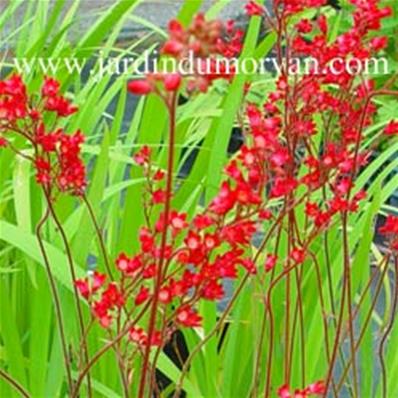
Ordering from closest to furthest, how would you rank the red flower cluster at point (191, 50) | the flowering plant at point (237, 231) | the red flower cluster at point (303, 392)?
the red flower cluster at point (191, 50)
the flowering plant at point (237, 231)
the red flower cluster at point (303, 392)

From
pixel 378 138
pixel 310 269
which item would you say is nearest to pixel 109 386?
pixel 310 269

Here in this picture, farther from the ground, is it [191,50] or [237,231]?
[191,50]

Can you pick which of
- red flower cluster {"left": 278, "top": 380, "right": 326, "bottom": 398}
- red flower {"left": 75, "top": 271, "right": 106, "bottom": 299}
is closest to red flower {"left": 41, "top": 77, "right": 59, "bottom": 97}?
red flower {"left": 75, "top": 271, "right": 106, "bottom": 299}

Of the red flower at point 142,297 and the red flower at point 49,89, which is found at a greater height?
the red flower at point 49,89

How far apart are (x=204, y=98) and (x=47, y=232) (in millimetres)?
465

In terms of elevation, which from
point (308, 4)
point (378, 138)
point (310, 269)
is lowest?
point (310, 269)

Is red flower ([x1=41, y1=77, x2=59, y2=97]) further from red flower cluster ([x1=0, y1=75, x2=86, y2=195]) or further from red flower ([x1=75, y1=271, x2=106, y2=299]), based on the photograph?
red flower ([x1=75, y1=271, x2=106, y2=299])

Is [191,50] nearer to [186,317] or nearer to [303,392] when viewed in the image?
[186,317]

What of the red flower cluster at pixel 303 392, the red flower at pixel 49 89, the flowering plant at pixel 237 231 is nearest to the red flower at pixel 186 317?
the flowering plant at pixel 237 231

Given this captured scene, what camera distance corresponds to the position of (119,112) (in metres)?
1.45

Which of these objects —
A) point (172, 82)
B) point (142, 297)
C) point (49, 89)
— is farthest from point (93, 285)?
point (172, 82)

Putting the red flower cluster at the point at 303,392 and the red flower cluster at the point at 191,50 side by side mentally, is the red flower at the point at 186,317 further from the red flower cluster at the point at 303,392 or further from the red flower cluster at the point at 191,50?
the red flower cluster at the point at 191,50

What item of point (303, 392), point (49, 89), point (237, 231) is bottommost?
point (303, 392)

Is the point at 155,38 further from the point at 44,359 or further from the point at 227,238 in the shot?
the point at 227,238
